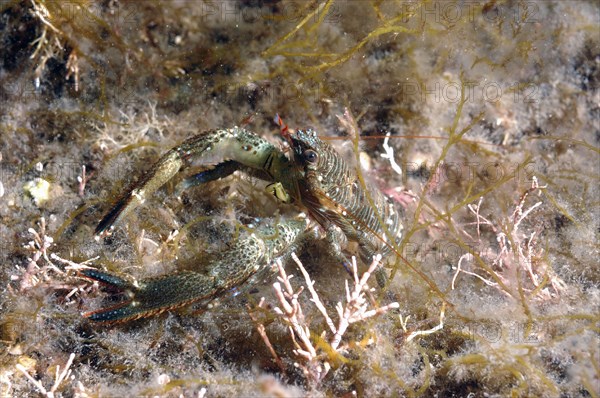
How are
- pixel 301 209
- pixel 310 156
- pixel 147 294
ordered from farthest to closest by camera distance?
pixel 301 209 → pixel 310 156 → pixel 147 294

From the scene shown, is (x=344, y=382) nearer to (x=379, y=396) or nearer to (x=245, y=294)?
(x=379, y=396)

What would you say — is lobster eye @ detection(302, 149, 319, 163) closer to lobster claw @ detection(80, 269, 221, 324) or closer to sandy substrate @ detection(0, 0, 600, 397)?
sandy substrate @ detection(0, 0, 600, 397)

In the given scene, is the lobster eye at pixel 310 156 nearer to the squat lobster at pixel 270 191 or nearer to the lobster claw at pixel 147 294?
the squat lobster at pixel 270 191

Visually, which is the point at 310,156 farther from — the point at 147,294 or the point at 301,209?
the point at 147,294

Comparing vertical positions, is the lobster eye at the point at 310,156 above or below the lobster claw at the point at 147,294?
above

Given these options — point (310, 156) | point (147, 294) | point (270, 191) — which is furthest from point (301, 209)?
point (147, 294)

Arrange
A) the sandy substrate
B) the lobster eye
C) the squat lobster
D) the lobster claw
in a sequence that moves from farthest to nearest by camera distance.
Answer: the lobster eye
the sandy substrate
the squat lobster
the lobster claw

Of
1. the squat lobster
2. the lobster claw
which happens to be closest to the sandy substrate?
the squat lobster

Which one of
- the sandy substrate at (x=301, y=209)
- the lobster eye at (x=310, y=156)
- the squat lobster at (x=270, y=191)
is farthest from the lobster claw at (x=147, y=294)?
the lobster eye at (x=310, y=156)
